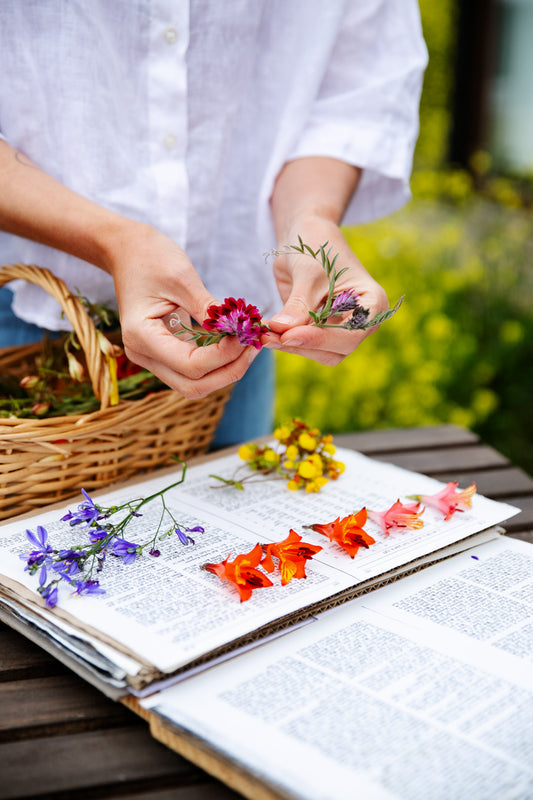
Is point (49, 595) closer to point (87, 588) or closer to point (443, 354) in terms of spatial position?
point (87, 588)

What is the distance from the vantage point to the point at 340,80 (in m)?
1.23

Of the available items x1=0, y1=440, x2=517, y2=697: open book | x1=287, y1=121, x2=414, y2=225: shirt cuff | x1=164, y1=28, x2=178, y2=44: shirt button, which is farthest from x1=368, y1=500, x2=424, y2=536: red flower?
x1=164, y1=28, x2=178, y2=44: shirt button

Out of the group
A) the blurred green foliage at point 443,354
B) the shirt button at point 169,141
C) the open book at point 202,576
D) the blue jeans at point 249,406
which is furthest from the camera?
the blurred green foliage at point 443,354

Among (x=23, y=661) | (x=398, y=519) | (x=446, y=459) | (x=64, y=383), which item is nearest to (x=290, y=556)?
(x=398, y=519)

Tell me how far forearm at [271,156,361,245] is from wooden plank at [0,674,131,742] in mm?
657

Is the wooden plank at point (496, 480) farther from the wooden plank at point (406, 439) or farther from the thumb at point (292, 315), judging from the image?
the thumb at point (292, 315)

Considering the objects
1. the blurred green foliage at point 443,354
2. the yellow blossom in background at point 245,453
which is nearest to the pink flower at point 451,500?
the yellow blossom in background at point 245,453

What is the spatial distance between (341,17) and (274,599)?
92 cm

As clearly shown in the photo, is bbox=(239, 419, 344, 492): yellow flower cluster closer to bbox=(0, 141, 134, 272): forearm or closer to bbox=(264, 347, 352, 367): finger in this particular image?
bbox=(264, 347, 352, 367): finger

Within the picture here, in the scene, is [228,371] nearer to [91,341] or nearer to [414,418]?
[91,341]

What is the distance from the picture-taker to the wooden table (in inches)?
22.2

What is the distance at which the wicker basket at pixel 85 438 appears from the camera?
34.3 inches

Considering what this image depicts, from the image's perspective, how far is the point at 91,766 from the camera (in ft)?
1.91

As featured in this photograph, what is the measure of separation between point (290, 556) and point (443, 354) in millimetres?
2026
